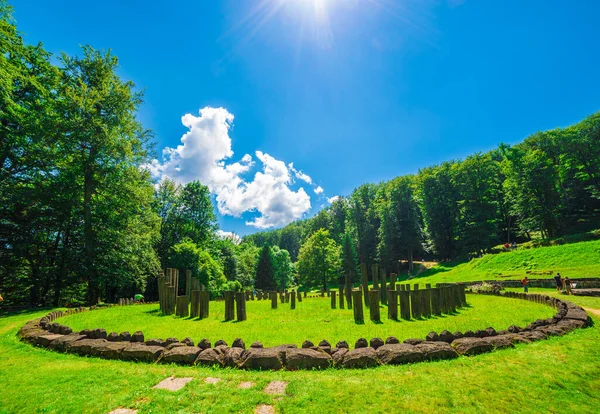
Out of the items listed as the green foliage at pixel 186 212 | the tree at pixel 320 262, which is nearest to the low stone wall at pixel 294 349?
the green foliage at pixel 186 212

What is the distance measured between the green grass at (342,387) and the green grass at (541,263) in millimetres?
24742

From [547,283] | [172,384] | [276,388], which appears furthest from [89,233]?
[547,283]

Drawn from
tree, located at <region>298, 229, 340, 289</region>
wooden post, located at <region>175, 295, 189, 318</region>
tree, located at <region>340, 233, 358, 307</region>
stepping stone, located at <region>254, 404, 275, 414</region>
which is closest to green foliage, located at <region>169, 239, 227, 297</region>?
wooden post, located at <region>175, 295, 189, 318</region>

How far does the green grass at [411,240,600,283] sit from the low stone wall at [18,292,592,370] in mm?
A: 23795

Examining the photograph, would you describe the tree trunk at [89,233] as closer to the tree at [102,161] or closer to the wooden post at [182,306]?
the tree at [102,161]

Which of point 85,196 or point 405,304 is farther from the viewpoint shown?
point 85,196

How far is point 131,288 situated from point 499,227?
61.7m

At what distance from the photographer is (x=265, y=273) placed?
2250 inches

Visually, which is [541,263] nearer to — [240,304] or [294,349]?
[240,304]

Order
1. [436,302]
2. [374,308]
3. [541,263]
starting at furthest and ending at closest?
1. [541,263]
2. [436,302]
3. [374,308]

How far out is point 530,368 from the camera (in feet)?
18.4

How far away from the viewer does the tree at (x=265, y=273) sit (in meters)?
56.4

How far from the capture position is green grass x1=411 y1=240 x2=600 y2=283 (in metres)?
25.6

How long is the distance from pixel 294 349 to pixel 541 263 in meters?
34.6
